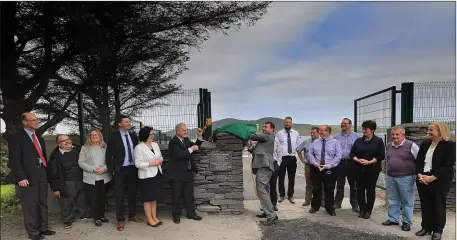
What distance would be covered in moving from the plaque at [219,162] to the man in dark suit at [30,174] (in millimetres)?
2578

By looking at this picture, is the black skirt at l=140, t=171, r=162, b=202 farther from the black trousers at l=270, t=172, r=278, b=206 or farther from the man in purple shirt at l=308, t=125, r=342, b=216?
the man in purple shirt at l=308, t=125, r=342, b=216

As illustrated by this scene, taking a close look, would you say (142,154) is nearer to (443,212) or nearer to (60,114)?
(60,114)

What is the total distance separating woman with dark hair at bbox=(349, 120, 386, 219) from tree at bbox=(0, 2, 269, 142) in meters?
3.24

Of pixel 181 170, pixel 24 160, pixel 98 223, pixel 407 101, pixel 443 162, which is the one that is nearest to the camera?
pixel 443 162

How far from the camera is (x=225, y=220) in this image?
211 inches

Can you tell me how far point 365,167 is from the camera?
512 centimetres

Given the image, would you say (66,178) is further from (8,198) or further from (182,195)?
(8,198)

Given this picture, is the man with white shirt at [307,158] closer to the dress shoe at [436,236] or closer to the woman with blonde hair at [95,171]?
the dress shoe at [436,236]

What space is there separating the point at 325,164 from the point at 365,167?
0.64m

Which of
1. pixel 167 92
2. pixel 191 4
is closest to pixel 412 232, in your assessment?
pixel 167 92

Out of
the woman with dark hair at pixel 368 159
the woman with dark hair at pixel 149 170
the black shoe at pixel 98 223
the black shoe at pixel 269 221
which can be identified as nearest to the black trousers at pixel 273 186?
the black shoe at pixel 269 221

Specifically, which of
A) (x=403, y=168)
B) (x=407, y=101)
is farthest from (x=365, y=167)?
(x=407, y=101)

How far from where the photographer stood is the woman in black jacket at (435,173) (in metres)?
4.12

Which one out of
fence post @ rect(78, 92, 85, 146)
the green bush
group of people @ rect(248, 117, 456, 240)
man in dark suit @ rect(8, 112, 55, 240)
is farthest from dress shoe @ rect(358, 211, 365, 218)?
the green bush
